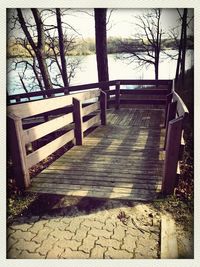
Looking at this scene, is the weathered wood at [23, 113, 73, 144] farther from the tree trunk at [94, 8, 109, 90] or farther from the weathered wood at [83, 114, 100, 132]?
the tree trunk at [94, 8, 109, 90]

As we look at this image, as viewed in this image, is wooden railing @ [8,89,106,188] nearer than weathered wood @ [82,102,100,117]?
Yes

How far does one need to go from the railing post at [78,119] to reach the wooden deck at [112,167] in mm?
230

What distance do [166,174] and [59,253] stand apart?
73.6 inches

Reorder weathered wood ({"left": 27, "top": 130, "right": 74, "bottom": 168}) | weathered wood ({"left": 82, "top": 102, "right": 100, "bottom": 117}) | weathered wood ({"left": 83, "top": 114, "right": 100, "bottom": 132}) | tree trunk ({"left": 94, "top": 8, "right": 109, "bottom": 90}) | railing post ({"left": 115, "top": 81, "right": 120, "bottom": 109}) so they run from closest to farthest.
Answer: weathered wood ({"left": 27, "top": 130, "right": 74, "bottom": 168})
weathered wood ({"left": 82, "top": 102, "right": 100, "bottom": 117})
weathered wood ({"left": 83, "top": 114, "right": 100, "bottom": 132})
railing post ({"left": 115, "top": 81, "right": 120, "bottom": 109})
tree trunk ({"left": 94, "top": 8, "right": 109, "bottom": 90})

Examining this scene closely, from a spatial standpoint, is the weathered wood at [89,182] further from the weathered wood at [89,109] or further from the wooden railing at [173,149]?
the weathered wood at [89,109]

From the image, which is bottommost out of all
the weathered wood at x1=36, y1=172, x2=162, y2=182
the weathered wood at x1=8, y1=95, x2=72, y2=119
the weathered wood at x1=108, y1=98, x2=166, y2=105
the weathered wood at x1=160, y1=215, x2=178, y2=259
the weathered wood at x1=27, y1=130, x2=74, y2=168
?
the weathered wood at x1=160, y1=215, x2=178, y2=259

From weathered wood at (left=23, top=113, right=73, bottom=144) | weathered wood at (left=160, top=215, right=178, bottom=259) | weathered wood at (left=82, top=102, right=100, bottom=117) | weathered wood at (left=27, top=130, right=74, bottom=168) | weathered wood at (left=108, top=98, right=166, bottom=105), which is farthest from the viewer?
weathered wood at (left=108, top=98, right=166, bottom=105)

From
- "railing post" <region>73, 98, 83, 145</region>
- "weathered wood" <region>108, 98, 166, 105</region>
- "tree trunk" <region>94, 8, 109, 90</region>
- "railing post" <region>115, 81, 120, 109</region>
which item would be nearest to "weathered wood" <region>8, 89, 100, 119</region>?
"railing post" <region>73, 98, 83, 145</region>

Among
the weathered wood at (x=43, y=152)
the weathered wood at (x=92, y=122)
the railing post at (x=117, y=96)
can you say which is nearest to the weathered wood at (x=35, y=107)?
the weathered wood at (x=43, y=152)

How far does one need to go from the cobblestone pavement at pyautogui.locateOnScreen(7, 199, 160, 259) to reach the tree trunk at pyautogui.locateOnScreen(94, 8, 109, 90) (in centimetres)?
750

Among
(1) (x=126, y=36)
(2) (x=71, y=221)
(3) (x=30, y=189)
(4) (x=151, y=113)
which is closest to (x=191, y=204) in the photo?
(2) (x=71, y=221)

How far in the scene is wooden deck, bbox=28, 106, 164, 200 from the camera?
→ 384 cm

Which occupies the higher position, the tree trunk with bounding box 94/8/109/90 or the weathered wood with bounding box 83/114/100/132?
the tree trunk with bounding box 94/8/109/90

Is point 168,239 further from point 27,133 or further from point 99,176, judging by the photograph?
point 27,133
